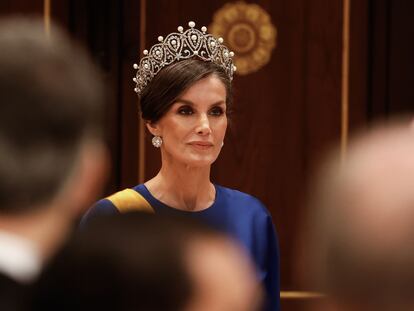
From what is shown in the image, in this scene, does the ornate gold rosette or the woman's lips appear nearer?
the woman's lips

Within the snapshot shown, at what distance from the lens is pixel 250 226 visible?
296 centimetres

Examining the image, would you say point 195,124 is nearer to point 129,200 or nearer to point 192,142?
point 192,142

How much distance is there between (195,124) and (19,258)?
203cm

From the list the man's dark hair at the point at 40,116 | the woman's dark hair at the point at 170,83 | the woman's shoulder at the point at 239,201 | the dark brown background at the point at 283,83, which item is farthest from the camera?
the dark brown background at the point at 283,83

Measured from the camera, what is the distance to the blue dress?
2.89 meters

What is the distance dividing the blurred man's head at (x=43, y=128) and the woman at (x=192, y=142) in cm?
186

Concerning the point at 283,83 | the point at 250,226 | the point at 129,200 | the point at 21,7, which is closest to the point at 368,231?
the point at 129,200

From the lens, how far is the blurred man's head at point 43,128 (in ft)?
2.99

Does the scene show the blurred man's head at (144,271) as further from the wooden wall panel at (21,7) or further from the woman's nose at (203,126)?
the wooden wall panel at (21,7)

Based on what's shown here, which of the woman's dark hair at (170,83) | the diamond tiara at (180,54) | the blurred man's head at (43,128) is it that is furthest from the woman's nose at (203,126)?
the blurred man's head at (43,128)

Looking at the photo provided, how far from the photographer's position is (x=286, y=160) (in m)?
4.54

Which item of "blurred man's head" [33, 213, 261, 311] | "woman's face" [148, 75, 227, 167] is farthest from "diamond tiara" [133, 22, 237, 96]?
Answer: "blurred man's head" [33, 213, 261, 311]

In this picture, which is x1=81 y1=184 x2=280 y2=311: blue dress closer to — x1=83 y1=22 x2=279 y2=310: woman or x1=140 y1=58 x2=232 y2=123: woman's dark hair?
x1=83 y1=22 x2=279 y2=310: woman

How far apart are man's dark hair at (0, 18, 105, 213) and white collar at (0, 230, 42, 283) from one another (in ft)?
0.13
